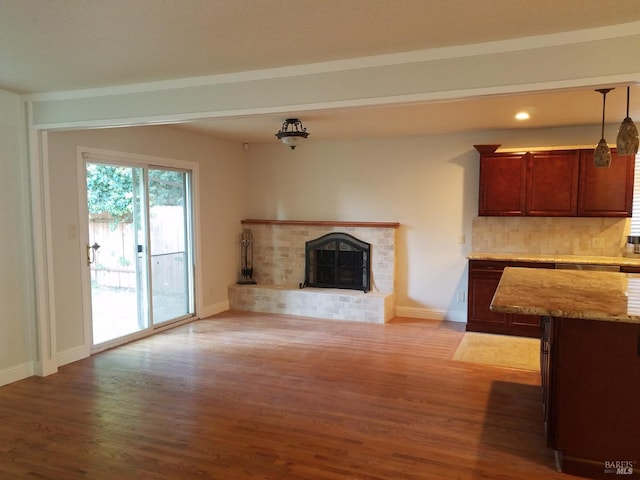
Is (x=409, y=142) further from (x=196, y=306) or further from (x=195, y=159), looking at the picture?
(x=196, y=306)

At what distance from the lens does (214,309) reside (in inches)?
250

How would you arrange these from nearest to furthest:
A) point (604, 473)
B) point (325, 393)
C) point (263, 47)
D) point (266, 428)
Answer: point (604, 473) < point (263, 47) < point (266, 428) < point (325, 393)

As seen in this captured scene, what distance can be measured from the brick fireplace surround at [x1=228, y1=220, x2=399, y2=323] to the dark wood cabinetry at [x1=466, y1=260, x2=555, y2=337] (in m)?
1.10

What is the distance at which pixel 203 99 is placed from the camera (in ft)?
10.6

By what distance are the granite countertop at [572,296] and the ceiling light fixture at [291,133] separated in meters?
2.54

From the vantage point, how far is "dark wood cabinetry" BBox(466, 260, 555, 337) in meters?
5.22

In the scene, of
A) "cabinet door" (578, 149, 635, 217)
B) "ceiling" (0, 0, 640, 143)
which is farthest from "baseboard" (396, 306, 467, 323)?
"ceiling" (0, 0, 640, 143)

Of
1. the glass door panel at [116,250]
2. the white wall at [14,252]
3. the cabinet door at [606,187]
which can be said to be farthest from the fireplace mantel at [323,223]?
the white wall at [14,252]

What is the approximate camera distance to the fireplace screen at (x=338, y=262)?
6316mm

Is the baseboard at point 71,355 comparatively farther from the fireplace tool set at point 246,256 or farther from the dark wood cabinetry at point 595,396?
the dark wood cabinetry at point 595,396

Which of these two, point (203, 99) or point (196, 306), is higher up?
point (203, 99)

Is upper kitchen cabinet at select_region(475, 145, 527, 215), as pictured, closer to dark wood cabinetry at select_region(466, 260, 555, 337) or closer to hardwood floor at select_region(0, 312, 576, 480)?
dark wood cabinetry at select_region(466, 260, 555, 337)

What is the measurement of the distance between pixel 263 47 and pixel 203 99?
78cm

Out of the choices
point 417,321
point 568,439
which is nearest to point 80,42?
point 568,439
